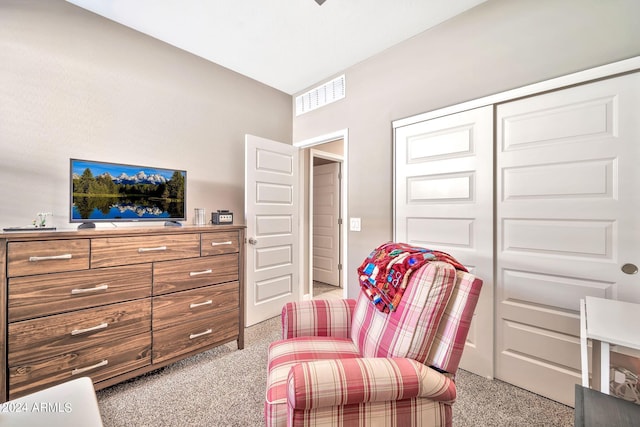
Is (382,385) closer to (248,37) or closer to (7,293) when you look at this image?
(7,293)

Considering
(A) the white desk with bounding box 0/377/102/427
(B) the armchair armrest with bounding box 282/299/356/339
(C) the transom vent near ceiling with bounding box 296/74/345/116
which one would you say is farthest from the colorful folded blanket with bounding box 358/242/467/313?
(C) the transom vent near ceiling with bounding box 296/74/345/116

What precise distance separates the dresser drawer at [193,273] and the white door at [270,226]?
60 cm

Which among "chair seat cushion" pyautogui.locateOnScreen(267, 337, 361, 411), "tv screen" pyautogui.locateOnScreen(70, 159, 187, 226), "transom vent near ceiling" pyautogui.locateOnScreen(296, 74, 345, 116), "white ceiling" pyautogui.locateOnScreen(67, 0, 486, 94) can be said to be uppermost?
"white ceiling" pyautogui.locateOnScreen(67, 0, 486, 94)

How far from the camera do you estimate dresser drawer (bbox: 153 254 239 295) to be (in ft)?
5.92

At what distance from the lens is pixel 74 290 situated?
149 cm

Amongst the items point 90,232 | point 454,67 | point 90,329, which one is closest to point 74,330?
point 90,329

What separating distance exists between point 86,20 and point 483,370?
3960 millimetres

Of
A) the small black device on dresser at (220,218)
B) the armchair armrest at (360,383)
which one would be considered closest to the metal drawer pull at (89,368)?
the small black device on dresser at (220,218)

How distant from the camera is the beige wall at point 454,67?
1.51 metres

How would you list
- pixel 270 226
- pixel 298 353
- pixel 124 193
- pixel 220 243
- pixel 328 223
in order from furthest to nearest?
pixel 328 223, pixel 270 226, pixel 220 243, pixel 124 193, pixel 298 353

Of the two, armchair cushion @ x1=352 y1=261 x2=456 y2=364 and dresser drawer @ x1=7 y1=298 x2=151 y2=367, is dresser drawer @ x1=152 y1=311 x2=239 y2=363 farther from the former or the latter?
armchair cushion @ x1=352 y1=261 x2=456 y2=364

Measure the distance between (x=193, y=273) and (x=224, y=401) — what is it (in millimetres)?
870

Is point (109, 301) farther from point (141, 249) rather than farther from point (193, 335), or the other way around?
point (193, 335)

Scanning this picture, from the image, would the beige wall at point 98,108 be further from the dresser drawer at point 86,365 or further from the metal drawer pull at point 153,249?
the dresser drawer at point 86,365
